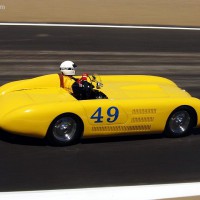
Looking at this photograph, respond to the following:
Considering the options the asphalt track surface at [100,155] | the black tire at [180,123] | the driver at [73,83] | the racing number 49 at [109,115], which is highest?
the driver at [73,83]

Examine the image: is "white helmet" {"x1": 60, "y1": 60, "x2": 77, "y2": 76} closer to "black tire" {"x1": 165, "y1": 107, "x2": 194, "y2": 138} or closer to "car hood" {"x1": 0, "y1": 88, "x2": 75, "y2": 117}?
"car hood" {"x1": 0, "y1": 88, "x2": 75, "y2": 117}

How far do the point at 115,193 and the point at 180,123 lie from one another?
3.10 metres

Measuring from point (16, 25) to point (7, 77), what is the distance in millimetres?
8688

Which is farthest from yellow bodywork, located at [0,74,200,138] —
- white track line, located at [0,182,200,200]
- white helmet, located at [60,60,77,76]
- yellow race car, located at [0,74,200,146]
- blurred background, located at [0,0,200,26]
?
blurred background, located at [0,0,200,26]

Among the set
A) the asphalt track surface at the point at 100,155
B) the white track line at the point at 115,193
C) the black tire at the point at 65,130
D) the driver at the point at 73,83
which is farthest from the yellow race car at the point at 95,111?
the white track line at the point at 115,193

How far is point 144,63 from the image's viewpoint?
17766 mm

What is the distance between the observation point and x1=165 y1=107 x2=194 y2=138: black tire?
10.2 metres

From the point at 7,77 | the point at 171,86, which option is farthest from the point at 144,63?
the point at 171,86

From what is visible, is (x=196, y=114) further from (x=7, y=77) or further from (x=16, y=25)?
(x=16, y=25)

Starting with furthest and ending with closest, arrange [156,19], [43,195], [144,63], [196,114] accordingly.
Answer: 1. [156,19]
2. [144,63]
3. [196,114]
4. [43,195]

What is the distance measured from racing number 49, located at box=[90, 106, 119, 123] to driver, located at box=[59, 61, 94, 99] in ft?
1.91

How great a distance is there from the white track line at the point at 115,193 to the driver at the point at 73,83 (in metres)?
2.53

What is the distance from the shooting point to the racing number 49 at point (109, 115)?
9.54 metres

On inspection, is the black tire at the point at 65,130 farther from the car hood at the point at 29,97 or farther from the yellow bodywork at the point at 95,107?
the car hood at the point at 29,97
